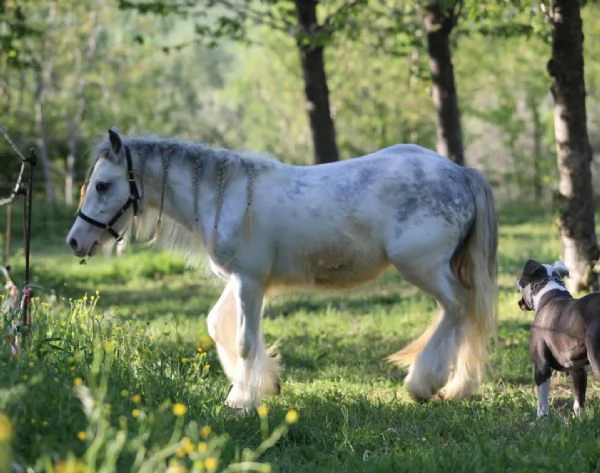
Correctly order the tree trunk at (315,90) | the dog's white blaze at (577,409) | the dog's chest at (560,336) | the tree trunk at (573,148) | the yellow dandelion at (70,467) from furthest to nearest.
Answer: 1. the tree trunk at (315,90)
2. the tree trunk at (573,148)
3. the dog's white blaze at (577,409)
4. the dog's chest at (560,336)
5. the yellow dandelion at (70,467)

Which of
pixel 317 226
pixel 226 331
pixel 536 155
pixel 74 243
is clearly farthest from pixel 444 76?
pixel 536 155

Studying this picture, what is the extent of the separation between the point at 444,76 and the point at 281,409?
28.7 feet

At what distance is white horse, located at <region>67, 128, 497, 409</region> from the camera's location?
6512 mm

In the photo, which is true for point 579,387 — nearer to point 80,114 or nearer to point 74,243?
point 74,243

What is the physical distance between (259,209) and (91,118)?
38.8 m

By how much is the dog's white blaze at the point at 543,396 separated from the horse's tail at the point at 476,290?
1.11m

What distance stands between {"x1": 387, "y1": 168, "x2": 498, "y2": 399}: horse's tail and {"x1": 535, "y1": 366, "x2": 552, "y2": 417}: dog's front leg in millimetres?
1117

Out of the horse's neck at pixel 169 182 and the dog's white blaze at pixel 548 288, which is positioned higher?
the horse's neck at pixel 169 182

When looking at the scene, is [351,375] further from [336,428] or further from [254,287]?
[336,428]

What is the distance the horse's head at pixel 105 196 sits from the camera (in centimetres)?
665

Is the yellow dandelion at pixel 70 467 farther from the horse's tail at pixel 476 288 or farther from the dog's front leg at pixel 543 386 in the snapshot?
the horse's tail at pixel 476 288

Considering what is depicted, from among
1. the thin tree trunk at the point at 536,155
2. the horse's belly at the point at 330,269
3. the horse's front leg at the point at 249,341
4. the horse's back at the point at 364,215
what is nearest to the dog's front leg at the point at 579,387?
the horse's back at the point at 364,215

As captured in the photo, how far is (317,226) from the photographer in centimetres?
655

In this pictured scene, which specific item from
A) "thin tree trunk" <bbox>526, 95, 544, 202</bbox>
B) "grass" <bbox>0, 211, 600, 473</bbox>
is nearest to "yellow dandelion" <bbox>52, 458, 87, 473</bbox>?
"grass" <bbox>0, 211, 600, 473</bbox>
